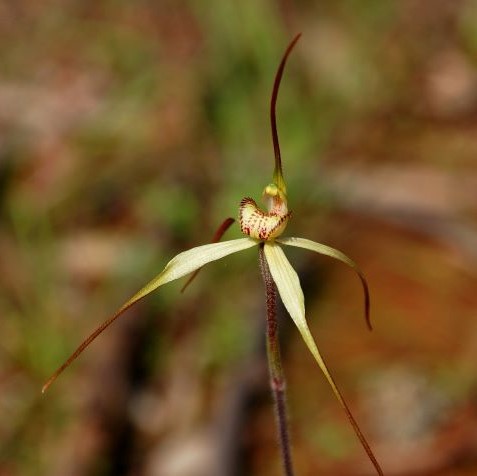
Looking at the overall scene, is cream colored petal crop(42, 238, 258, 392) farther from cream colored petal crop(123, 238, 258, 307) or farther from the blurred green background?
the blurred green background

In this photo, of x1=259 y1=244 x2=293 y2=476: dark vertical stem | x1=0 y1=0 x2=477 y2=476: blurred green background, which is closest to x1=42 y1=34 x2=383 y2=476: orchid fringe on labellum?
x1=259 y1=244 x2=293 y2=476: dark vertical stem

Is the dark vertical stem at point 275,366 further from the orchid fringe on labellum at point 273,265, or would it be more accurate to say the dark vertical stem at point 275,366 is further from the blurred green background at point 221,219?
the blurred green background at point 221,219

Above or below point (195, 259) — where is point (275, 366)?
below

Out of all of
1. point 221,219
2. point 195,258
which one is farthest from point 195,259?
point 221,219

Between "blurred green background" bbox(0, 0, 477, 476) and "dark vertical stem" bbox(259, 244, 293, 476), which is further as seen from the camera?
"blurred green background" bbox(0, 0, 477, 476)

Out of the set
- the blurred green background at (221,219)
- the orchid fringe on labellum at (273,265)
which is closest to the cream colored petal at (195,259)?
the orchid fringe on labellum at (273,265)

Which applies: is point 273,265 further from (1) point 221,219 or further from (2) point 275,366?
(1) point 221,219
